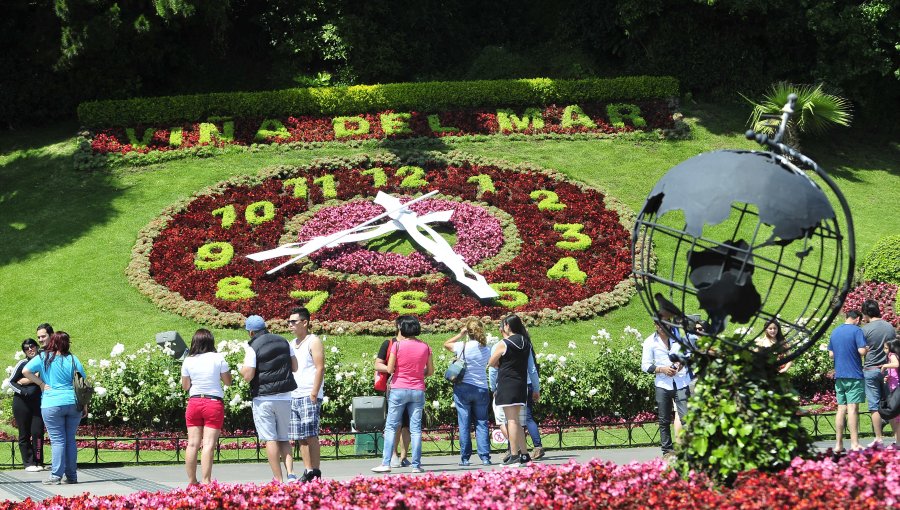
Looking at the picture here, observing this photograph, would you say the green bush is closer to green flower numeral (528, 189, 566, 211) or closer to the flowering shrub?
the flowering shrub

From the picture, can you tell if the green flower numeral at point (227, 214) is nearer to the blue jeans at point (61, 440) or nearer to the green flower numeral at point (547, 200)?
the green flower numeral at point (547, 200)

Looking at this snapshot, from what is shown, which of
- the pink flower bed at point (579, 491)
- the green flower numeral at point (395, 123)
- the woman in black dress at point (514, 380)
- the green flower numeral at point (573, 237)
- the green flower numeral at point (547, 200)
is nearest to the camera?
the pink flower bed at point (579, 491)

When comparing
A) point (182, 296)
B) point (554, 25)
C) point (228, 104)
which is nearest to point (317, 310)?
point (182, 296)

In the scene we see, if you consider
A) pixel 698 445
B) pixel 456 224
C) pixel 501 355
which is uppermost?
pixel 456 224

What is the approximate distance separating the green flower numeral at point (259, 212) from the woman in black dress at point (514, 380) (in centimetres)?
949

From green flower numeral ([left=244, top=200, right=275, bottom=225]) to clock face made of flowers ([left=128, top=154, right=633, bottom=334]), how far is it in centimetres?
4

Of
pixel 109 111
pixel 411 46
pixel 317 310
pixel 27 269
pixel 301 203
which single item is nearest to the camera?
pixel 317 310

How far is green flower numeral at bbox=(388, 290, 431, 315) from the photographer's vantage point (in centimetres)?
1688

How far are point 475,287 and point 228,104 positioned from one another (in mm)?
8808

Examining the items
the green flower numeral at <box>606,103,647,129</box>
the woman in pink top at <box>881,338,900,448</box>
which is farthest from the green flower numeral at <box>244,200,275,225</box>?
the woman in pink top at <box>881,338,900,448</box>

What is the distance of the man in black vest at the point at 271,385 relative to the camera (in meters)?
9.51

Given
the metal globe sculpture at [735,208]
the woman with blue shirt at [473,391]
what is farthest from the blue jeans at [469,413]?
the metal globe sculpture at [735,208]

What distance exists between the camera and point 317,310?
55.5 ft

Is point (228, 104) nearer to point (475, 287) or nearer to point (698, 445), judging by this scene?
point (475, 287)
